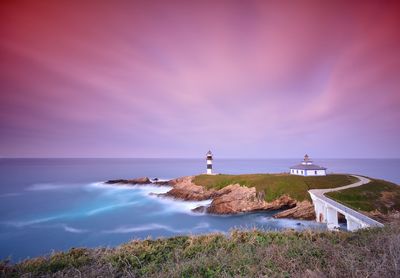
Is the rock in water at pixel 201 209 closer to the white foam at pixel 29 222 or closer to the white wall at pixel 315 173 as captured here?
the white foam at pixel 29 222

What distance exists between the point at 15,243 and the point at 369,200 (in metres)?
47.8

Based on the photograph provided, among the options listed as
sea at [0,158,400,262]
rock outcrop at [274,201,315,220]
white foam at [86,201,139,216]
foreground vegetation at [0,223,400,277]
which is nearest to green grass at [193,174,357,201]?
rock outcrop at [274,201,315,220]

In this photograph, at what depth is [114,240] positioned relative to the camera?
29.1m

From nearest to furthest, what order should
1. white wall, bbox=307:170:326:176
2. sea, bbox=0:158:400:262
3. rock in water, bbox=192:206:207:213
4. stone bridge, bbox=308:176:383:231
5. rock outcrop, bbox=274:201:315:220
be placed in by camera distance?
stone bridge, bbox=308:176:383:231 → sea, bbox=0:158:400:262 → rock outcrop, bbox=274:201:315:220 → rock in water, bbox=192:206:207:213 → white wall, bbox=307:170:326:176

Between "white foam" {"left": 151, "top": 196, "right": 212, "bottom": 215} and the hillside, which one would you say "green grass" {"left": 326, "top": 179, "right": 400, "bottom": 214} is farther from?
"white foam" {"left": 151, "top": 196, "right": 212, "bottom": 215}

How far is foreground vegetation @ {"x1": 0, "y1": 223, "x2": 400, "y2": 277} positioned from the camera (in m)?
4.79

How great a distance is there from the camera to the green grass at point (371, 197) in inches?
1166

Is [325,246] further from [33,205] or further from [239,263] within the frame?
[33,205]

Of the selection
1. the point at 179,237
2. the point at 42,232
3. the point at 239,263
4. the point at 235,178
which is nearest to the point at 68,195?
the point at 42,232

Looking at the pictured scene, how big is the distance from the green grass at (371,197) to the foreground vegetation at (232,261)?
27.2 m

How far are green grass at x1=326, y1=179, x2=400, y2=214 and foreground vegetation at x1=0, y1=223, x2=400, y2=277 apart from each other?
89.2 ft

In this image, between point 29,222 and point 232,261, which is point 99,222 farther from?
point 232,261

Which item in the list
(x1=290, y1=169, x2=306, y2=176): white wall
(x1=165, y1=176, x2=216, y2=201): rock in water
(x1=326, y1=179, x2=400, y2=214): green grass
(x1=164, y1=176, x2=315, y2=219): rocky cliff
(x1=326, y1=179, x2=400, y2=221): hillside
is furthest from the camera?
(x1=290, y1=169, x2=306, y2=176): white wall

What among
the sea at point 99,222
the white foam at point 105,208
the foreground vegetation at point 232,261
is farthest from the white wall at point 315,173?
the foreground vegetation at point 232,261
